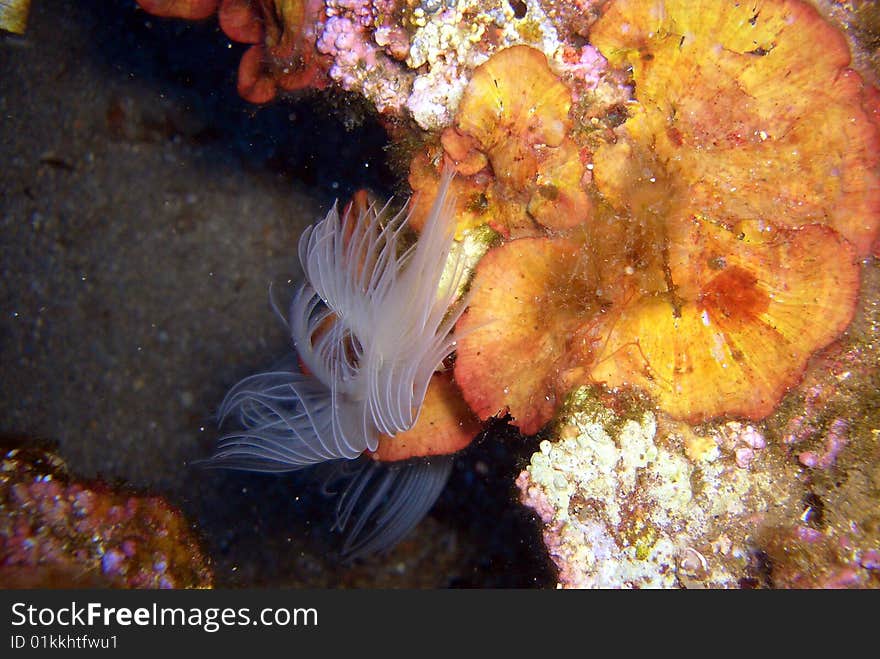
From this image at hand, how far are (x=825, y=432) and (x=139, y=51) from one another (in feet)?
22.2

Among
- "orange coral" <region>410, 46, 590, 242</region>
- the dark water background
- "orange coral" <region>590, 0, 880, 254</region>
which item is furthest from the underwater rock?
"orange coral" <region>590, 0, 880, 254</region>

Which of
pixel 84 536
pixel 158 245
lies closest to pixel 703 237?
pixel 84 536

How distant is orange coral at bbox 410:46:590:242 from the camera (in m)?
2.26

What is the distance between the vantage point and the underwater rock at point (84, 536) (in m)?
3.38

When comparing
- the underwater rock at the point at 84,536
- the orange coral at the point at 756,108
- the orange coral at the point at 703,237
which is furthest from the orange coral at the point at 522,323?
the underwater rock at the point at 84,536

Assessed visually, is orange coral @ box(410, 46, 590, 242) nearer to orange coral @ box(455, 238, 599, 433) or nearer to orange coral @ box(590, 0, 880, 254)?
orange coral @ box(455, 238, 599, 433)

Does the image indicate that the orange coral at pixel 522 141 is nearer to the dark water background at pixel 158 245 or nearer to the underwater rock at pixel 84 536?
the dark water background at pixel 158 245

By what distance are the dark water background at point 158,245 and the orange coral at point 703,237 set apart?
3.25 metres

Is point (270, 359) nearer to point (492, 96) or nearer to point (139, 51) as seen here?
point (139, 51)

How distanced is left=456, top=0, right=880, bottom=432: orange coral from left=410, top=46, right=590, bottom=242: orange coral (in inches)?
3.2

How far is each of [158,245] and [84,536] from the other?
9.85ft

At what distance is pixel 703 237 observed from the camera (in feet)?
7.30

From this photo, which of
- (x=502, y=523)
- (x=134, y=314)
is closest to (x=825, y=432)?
(x=502, y=523)

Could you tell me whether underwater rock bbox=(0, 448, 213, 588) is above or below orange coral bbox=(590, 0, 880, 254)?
below
